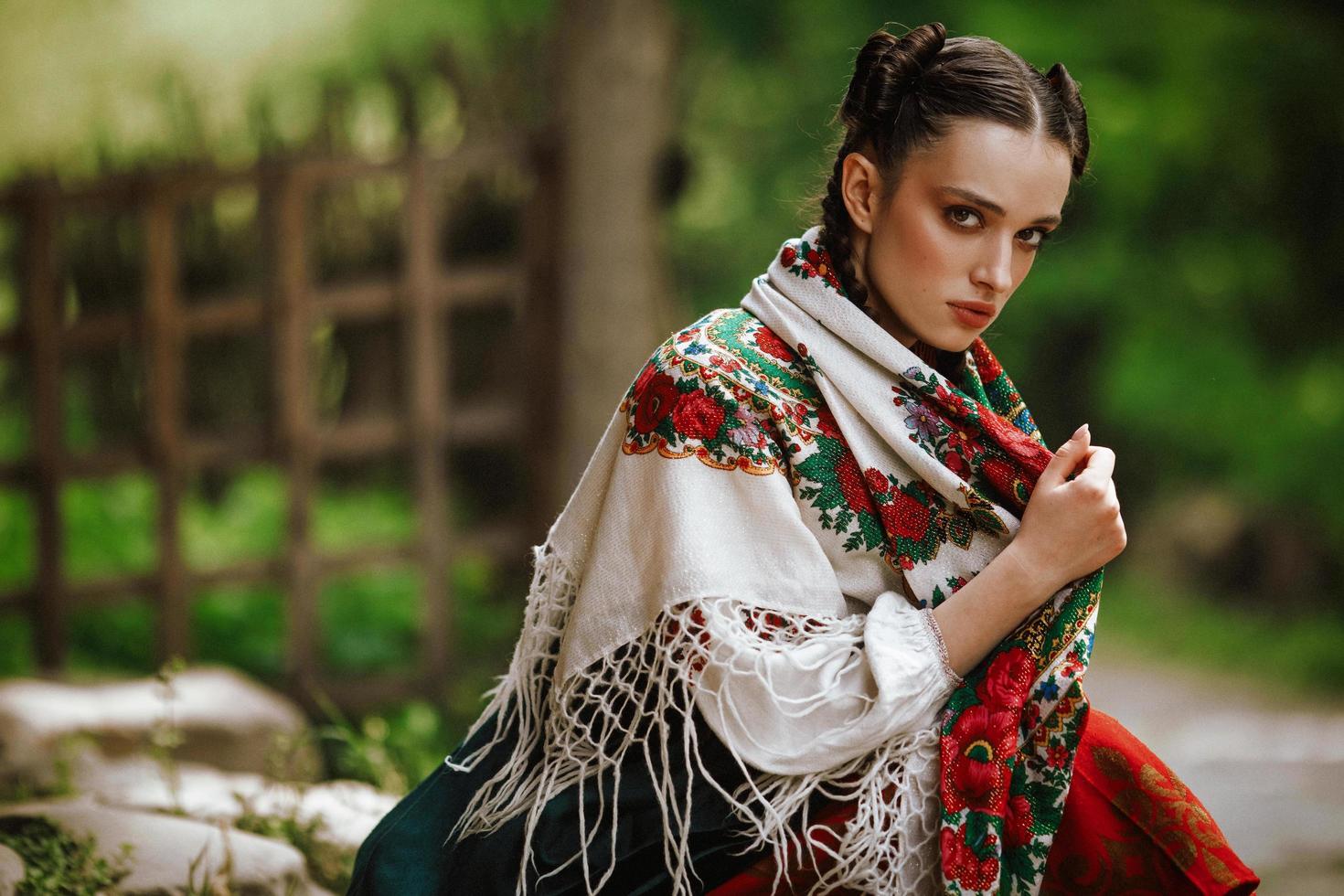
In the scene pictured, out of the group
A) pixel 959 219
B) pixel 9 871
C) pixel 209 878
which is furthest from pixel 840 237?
pixel 9 871

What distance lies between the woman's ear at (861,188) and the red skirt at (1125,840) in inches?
30.1

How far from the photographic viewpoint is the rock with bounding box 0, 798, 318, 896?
2.48 metres

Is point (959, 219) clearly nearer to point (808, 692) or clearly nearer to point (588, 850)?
point (808, 692)

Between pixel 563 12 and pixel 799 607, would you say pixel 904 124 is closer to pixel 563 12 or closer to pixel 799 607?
pixel 799 607

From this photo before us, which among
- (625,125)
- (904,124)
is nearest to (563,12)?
(625,125)

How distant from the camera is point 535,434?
17.9 ft

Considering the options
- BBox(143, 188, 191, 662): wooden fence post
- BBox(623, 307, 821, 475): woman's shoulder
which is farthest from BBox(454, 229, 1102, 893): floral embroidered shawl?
BBox(143, 188, 191, 662): wooden fence post

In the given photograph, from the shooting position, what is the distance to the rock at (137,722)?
3723 millimetres

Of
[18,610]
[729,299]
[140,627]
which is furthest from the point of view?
[729,299]

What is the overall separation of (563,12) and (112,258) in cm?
198

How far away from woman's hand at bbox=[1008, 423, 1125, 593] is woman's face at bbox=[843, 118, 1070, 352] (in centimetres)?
26

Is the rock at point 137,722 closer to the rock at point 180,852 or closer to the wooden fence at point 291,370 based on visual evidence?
the wooden fence at point 291,370

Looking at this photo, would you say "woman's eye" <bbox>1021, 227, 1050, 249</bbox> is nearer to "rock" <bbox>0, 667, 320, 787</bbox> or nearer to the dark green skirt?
the dark green skirt

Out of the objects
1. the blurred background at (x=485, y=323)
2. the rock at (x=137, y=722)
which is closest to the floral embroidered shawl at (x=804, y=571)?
the blurred background at (x=485, y=323)
